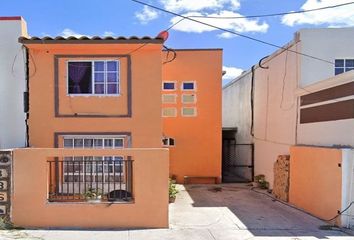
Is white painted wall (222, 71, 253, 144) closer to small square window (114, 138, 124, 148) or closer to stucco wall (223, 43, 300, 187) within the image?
stucco wall (223, 43, 300, 187)

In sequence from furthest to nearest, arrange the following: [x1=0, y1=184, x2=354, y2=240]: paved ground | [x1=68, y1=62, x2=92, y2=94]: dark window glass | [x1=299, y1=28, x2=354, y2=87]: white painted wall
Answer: [x1=299, y1=28, x2=354, y2=87]: white painted wall → [x1=68, y1=62, x2=92, y2=94]: dark window glass → [x1=0, y1=184, x2=354, y2=240]: paved ground

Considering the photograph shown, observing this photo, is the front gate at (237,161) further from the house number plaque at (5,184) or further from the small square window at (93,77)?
the house number plaque at (5,184)

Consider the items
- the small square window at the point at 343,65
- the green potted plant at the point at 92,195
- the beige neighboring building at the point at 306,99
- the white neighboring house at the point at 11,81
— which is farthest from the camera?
the small square window at the point at 343,65

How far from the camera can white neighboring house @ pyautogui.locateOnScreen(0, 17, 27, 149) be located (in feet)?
37.6

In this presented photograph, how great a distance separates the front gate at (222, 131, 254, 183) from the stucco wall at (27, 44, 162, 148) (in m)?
7.86

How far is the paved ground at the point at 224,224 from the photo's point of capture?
804cm

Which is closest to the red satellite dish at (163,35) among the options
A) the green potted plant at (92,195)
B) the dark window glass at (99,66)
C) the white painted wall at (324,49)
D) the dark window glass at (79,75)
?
the dark window glass at (99,66)

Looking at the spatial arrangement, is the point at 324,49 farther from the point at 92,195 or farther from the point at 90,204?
the point at 90,204

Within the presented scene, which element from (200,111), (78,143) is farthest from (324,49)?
(78,143)

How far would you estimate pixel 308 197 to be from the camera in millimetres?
11016

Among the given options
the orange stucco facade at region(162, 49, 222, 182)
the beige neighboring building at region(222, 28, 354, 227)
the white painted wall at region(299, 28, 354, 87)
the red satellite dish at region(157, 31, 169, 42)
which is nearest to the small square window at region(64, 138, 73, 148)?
the red satellite dish at region(157, 31, 169, 42)

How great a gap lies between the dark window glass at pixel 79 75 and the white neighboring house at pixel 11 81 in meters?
1.54

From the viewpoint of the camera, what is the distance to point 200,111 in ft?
57.3

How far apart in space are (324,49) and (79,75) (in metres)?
8.29
